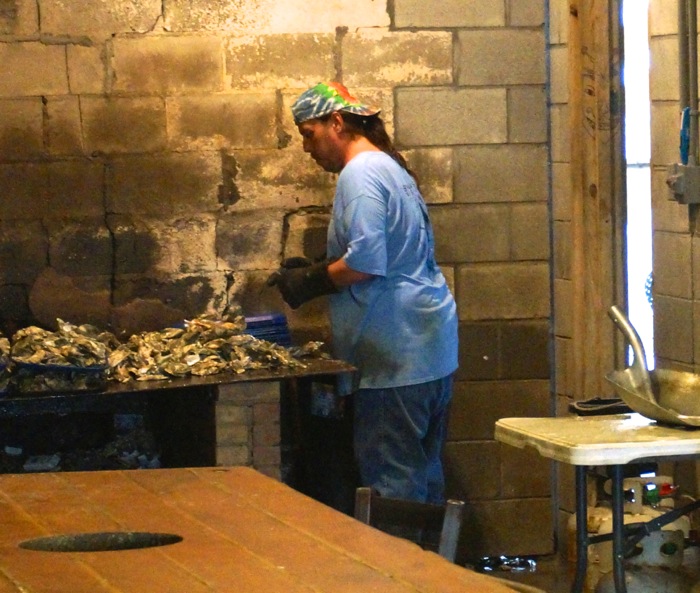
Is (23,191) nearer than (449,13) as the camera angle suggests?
Yes

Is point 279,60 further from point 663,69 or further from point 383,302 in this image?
point 663,69

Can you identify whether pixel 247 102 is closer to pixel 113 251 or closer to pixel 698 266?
pixel 113 251

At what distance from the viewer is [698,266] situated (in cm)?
439

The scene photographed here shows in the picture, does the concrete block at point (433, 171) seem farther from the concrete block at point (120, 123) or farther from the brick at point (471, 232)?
the concrete block at point (120, 123)

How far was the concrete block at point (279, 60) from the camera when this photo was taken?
5.11 meters

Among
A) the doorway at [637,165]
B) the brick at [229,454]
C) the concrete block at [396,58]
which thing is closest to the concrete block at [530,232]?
the doorway at [637,165]

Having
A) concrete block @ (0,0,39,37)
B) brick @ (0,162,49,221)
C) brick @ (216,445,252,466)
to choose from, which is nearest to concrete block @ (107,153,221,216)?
brick @ (0,162,49,221)

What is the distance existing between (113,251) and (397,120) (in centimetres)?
123

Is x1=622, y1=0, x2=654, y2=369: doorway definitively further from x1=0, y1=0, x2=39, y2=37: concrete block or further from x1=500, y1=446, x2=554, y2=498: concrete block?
x1=0, y1=0, x2=39, y2=37: concrete block

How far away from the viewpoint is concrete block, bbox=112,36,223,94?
199 inches

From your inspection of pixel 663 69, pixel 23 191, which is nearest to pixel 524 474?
pixel 663 69

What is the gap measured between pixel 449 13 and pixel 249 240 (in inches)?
47.4

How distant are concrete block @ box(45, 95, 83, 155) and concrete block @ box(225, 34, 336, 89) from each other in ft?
1.99

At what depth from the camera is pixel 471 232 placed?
17.5 ft
